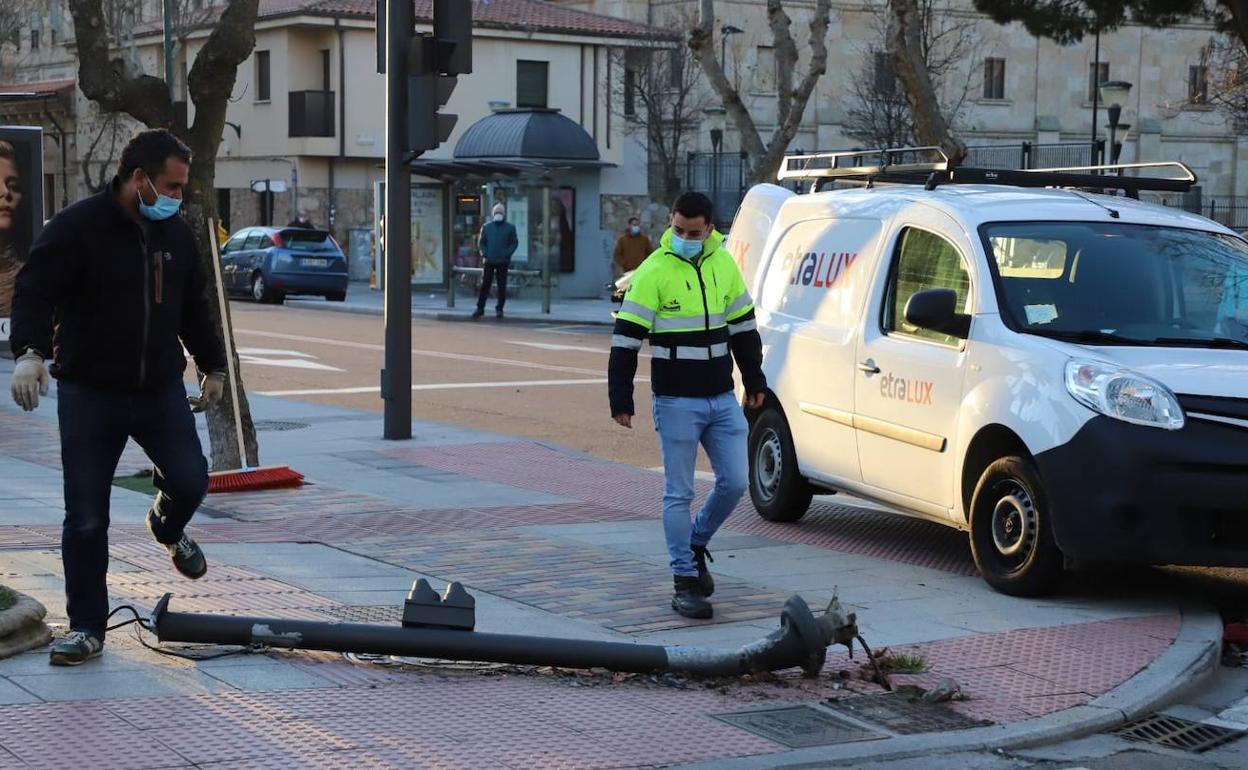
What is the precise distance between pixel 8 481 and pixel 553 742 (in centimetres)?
678

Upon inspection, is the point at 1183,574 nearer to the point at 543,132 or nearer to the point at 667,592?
the point at 667,592

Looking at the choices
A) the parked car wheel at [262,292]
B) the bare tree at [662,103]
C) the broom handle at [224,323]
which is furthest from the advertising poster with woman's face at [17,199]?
the bare tree at [662,103]

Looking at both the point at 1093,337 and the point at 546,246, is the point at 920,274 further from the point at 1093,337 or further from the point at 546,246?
the point at 546,246

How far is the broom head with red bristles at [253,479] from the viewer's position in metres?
10.9

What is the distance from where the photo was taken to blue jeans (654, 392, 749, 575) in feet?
25.2

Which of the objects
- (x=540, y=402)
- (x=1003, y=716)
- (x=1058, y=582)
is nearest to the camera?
(x=1003, y=716)

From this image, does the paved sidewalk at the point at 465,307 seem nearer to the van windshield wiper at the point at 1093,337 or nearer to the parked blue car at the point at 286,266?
the parked blue car at the point at 286,266

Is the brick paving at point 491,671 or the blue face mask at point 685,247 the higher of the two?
the blue face mask at point 685,247

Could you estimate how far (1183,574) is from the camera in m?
9.04

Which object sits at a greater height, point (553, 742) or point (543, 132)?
point (543, 132)

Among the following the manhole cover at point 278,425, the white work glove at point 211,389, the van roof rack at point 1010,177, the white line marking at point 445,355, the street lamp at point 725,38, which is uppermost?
the street lamp at point 725,38

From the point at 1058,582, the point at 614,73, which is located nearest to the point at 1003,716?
the point at 1058,582

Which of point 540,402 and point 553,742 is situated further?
point 540,402

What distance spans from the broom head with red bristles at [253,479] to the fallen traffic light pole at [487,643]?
14.8 ft
